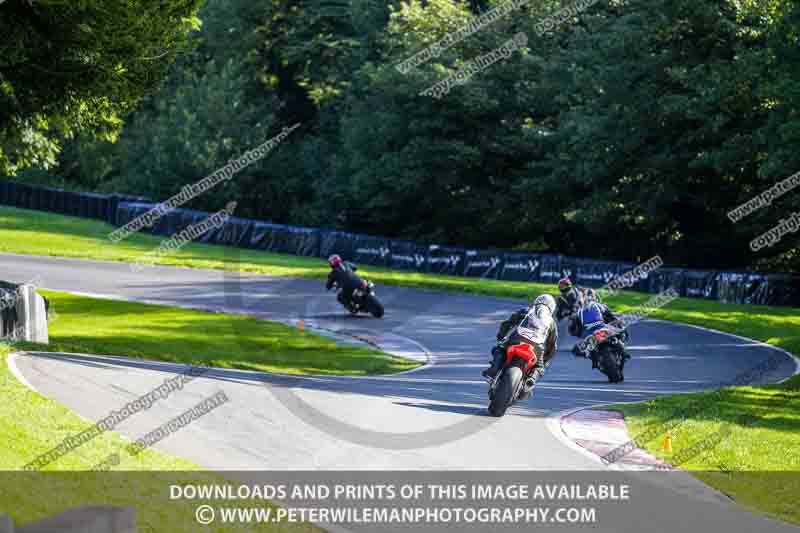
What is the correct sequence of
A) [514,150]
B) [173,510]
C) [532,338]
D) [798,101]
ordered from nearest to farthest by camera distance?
[173,510] → [532,338] → [798,101] → [514,150]

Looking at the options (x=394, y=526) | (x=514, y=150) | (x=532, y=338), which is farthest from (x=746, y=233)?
(x=394, y=526)

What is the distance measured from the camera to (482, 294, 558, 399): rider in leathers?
15.8 m

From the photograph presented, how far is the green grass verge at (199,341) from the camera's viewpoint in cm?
2142

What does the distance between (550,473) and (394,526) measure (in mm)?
2686

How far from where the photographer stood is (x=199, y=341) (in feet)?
79.7

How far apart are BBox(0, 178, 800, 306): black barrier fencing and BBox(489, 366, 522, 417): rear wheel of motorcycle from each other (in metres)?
23.3

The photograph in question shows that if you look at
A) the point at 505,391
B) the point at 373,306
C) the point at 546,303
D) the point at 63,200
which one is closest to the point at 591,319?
the point at 546,303

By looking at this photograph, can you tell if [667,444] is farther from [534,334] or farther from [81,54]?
[81,54]

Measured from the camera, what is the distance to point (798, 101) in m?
30.3

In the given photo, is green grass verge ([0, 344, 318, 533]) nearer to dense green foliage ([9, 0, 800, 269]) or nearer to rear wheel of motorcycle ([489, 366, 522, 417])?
rear wheel of motorcycle ([489, 366, 522, 417])

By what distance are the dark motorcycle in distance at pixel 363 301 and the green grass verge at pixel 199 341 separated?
8.05 ft

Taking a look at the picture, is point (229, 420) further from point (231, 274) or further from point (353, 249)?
point (353, 249)

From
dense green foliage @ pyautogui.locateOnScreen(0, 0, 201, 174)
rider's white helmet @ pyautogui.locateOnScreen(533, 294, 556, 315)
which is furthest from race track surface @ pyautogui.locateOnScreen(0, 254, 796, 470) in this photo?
dense green foliage @ pyautogui.locateOnScreen(0, 0, 201, 174)

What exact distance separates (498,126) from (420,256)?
483 inches
